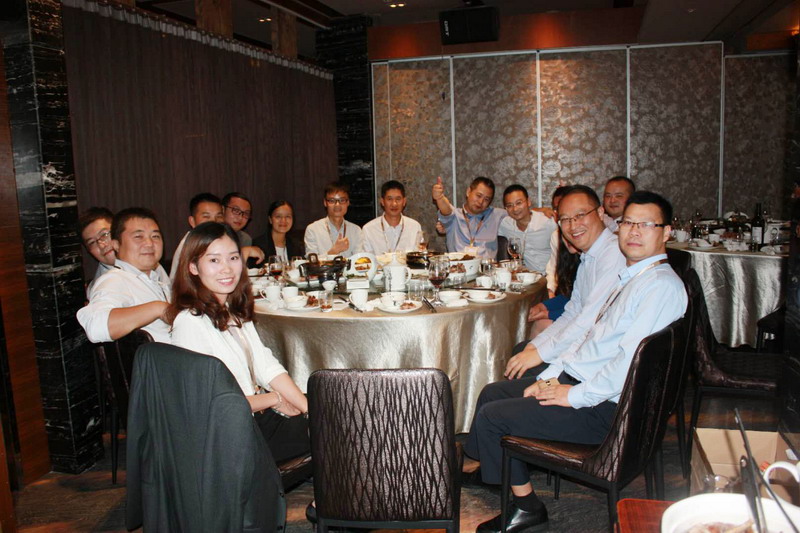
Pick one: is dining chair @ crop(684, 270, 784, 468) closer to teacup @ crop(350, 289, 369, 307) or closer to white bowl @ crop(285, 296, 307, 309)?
teacup @ crop(350, 289, 369, 307)

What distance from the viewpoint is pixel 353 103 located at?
7.82m

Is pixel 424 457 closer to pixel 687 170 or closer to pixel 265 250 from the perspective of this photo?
pixel 265 250

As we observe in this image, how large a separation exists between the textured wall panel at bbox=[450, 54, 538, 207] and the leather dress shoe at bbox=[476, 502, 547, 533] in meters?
5.63

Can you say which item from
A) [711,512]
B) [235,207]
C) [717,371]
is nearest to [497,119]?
[235,207]

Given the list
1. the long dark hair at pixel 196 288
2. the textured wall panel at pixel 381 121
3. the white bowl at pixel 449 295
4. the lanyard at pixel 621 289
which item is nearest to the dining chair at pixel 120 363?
the long dark hair at pixel 196 288

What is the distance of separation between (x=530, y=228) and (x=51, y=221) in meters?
3.27

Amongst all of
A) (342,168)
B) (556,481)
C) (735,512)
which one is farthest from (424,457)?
(342,168)

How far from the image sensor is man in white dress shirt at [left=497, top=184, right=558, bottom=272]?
4797mm

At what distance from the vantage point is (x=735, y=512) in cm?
102

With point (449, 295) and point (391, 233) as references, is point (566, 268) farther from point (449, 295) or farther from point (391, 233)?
point (391, 233)

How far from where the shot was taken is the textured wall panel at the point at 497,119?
7.60 m

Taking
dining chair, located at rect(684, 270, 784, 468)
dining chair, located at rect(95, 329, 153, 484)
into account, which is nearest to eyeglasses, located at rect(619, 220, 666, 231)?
dining chair, located at rect(684, 270, 784, 468)

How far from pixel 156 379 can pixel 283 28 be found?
20.7 ft

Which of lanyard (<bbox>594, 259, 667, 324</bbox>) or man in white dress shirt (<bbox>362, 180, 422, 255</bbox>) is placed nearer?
lanyard (<bbox>594, 259, 667, 324</bbox>)
